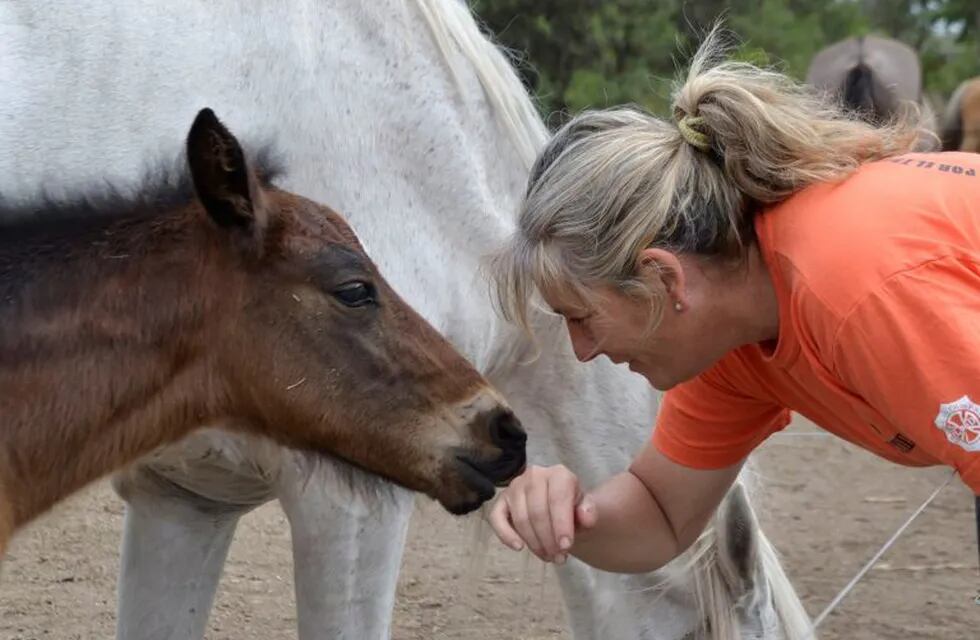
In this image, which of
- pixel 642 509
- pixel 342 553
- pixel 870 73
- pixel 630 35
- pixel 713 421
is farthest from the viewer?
pixel 630 35

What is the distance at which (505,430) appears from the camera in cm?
272

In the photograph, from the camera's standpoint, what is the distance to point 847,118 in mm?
2525

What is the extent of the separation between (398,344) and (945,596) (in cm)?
325

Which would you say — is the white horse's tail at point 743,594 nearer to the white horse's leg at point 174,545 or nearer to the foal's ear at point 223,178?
the white horse's leg at point 174,545

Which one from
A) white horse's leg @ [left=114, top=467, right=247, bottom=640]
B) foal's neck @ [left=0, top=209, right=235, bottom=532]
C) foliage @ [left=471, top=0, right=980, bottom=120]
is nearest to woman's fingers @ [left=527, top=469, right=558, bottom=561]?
foal's neck @ [left=0, top=209, right=235, bottom=532]

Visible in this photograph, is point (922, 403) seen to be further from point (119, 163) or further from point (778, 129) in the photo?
point (119, 163)

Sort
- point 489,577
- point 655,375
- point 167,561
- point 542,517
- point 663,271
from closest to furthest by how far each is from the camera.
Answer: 1. point 663,271
2. point 655,375
3. point 542,517
4. point 167,561
5. point 489,577

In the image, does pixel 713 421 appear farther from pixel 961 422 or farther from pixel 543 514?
pixel 961 422

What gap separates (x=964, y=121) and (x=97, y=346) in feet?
22.0

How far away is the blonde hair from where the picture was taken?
7.30 ft

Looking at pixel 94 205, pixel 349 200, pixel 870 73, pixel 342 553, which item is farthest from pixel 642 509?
pixel 870 73

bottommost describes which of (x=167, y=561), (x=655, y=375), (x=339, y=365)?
(x=167, y=561)

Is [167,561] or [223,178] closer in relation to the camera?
[223,178]

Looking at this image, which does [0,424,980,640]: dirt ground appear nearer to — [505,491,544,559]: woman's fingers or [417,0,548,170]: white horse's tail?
[417,0,548,170]: white horse's tail
